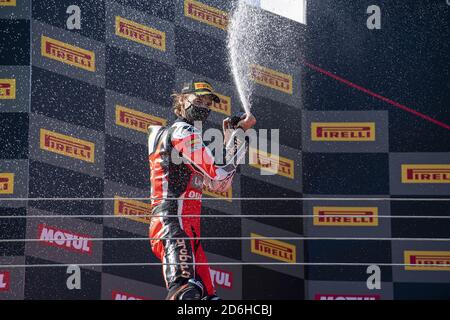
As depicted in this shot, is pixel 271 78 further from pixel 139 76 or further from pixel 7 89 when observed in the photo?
pixel 7 89

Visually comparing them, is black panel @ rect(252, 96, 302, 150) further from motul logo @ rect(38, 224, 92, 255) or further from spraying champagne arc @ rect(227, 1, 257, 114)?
motul logo @ rect(38, 224, 92, 255)

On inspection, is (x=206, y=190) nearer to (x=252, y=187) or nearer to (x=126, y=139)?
(x=252, y=187)

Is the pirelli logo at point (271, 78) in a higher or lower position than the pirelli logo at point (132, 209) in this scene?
higher

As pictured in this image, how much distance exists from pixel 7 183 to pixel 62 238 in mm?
323

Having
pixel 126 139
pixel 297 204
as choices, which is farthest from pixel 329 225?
pixel 126 139

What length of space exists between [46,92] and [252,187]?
950 millimetres

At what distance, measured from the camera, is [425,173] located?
327cm

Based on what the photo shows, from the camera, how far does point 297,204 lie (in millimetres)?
3275

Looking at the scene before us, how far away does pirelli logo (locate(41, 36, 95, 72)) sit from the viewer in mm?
3246

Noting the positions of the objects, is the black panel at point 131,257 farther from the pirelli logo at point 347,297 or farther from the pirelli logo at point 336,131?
the pirelli logo at point 336,131

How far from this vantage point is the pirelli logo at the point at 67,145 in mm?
3219

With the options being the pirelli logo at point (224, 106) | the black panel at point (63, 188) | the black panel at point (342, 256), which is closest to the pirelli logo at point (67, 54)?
the black panel at point (63, 188)

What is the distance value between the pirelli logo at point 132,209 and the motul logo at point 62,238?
17 cm

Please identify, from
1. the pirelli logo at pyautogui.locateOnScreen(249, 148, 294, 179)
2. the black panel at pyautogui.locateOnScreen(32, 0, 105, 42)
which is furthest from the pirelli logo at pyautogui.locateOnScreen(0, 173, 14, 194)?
the pirelli logo at pyautogui.locateOnScreen(249, 148, 294, 179)
